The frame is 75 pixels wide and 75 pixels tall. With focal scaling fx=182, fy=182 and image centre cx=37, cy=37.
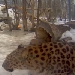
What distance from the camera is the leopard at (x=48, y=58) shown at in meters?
0.98

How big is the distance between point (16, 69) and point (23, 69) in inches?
1.6

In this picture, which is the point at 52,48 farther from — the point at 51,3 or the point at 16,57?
the point at 51,3

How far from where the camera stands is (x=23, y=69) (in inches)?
40.8

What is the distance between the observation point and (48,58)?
985 mm

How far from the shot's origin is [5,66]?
1054mm

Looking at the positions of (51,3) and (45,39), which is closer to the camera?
(45,39)

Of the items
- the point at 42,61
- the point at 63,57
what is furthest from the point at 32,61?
the point at 63,57

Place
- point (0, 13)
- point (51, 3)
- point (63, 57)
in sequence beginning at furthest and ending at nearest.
A: point (0, 13)
point (51, 3)
point (63, 57)

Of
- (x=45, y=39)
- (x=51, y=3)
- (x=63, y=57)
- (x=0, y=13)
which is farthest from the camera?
(x=0, y=13)

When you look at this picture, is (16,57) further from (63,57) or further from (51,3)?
(51,3)

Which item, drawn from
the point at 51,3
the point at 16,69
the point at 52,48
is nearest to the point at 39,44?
the point at 52,48

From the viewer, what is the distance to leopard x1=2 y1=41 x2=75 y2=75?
98cm

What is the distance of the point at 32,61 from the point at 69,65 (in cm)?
20

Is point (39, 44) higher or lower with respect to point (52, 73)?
higher
